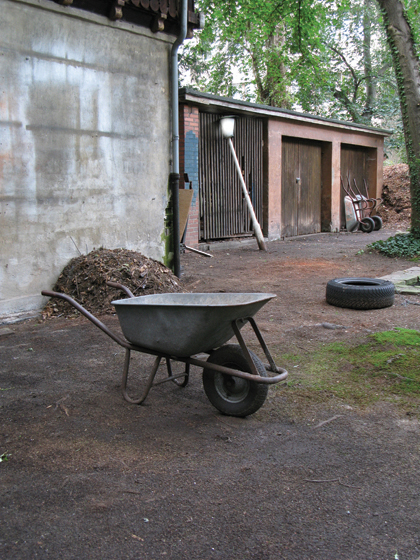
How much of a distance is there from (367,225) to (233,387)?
46.1 feet

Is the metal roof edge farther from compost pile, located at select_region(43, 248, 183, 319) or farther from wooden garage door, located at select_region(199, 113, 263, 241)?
compost pile, located at select_region(43, 248, 183, 319)

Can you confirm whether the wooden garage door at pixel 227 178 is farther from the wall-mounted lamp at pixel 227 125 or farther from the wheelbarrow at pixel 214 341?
the wheelbarrow at pixel 214 341

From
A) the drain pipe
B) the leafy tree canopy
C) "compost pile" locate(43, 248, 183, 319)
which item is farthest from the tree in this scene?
"compost pile" locate(43, 248, 183, 319)

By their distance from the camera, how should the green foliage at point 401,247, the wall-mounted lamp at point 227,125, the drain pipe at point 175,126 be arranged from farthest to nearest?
the wall-mounted lamp at point 227,125
the green foliage at point 401,247
the drain pipe at point 175,126

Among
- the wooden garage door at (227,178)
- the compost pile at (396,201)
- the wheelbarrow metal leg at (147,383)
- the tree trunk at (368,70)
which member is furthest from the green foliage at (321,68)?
the wheelbarrow metal leg at (147,383)

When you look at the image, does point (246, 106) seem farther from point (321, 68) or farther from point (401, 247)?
point (321, 68)

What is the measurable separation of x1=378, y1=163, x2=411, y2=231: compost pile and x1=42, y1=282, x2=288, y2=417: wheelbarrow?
16.1 meters

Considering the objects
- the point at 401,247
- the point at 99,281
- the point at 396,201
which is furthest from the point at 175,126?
the point at 396,201

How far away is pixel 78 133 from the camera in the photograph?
18.5 ft

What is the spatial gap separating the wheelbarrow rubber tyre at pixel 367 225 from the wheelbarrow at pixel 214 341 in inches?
537

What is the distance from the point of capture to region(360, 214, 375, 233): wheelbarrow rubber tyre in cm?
1568

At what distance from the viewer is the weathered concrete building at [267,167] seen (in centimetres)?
1058

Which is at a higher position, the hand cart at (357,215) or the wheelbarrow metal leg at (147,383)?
the hand cart at (357,215)

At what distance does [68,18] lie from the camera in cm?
545
